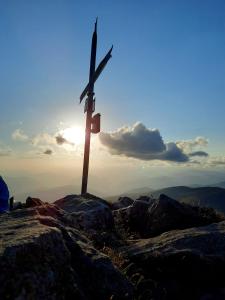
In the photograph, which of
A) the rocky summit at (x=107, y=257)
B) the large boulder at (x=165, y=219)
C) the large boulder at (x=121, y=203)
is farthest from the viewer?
the large boulder at (x=121, y=203)

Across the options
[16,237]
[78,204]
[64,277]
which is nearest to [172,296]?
[64,277]

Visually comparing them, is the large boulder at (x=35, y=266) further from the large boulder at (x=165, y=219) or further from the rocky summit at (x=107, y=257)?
the large boulder at (x=165, y=219)

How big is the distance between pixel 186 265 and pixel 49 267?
4.12 m

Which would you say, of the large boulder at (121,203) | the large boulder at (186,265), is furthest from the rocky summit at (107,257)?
the large boulder at (121,203)

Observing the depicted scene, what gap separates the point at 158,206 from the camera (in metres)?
12.7

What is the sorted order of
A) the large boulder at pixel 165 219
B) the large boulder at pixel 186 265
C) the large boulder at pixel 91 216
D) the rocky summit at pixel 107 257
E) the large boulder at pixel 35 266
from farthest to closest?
the large boulder at pixel 91 216
the large boulder at pixel 165 219
the large boulder at pixel 186 265
the rocky summit at pixel 107 257
the large boulder at pixel 35 266

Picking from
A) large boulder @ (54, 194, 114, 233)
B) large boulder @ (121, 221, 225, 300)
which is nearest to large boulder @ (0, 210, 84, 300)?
large boulder @ (121, 221, 225, 300)

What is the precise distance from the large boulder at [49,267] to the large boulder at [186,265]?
1.43 m

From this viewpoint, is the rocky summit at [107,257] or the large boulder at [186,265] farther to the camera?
the large boulder at [186,265]

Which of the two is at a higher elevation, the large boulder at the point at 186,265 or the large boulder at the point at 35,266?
the large boulder at the point at 35,266

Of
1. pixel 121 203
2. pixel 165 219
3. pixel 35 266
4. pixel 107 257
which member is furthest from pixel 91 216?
pixel 35 266

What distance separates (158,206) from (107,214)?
189 cm

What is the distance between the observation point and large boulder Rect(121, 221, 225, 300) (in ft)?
25.3

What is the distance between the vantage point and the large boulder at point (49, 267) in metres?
4.67
